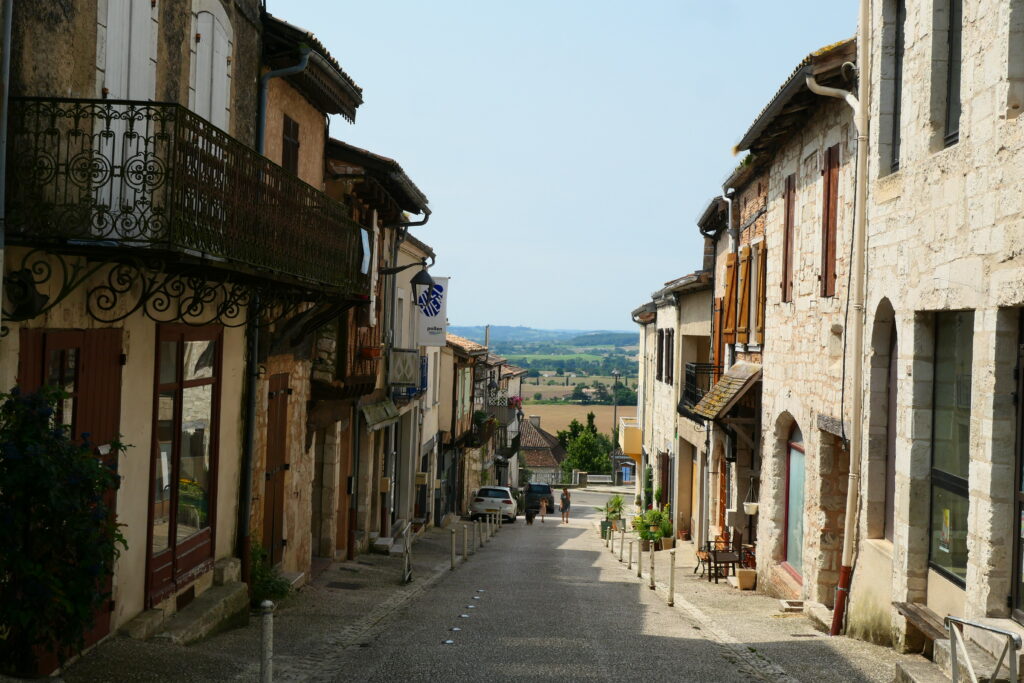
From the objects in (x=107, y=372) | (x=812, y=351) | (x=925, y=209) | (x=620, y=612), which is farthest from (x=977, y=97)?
(x=620, y=612)

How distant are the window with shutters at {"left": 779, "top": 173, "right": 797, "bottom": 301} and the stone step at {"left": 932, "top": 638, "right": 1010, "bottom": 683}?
7.86 metres

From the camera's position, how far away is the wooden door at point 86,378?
7.23 m

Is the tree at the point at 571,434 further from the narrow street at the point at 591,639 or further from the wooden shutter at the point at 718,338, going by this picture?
the narrow street at the point at 591,639

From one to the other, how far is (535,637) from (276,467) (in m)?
4.40

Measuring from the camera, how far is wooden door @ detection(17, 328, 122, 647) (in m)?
7.23

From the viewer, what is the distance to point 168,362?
9891 mm

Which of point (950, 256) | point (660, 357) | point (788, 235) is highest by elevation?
point (788, 235)

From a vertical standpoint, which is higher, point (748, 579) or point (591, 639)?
point (591, 639)

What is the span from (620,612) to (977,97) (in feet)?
26.9

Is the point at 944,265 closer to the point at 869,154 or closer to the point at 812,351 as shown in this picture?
the point at 869,154

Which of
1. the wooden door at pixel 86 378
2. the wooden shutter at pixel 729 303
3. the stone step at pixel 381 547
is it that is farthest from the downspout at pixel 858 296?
the stone step at pixel 381 547

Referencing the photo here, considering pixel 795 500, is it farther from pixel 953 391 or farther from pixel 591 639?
pixel 953 391

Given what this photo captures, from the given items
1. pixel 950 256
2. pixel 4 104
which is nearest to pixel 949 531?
pixel 950 256

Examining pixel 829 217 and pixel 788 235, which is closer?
pixel 829 217
